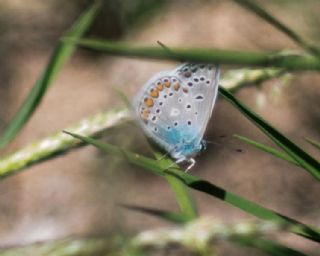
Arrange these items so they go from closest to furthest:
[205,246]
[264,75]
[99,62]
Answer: [205,246] → [264,75] → [99,62]

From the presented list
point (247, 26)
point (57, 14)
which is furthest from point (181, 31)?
point (57, 14)

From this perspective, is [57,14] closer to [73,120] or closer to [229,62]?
[73,120]

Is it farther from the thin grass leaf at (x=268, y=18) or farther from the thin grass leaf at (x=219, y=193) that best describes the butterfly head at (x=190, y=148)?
the thin grass leaf at (x=268, y=18)

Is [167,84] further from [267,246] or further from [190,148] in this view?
[267,246]

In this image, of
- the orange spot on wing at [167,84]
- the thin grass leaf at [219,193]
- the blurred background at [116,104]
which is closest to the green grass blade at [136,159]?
the thin grass leaf at [219,193]

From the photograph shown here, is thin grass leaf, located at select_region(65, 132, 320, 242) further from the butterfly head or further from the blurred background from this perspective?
the blurred background

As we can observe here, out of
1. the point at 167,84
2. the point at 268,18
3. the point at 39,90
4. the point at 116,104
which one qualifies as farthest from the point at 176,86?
the point at 116,104
